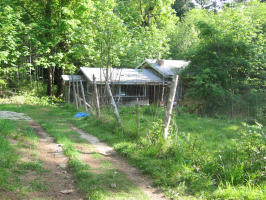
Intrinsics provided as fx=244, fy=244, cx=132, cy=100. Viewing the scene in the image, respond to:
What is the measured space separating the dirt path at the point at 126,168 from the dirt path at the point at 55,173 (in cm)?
64

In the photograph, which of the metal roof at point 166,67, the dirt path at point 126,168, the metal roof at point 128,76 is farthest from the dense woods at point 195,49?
the dirt path at point 126,168

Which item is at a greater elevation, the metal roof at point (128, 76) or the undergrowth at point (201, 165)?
the metal roof at point (128, 76)

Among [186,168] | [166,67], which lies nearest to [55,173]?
[186,168]

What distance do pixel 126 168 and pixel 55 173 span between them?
4.96 ft

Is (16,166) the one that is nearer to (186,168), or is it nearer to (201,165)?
(186,168)

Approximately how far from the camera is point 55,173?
4852mm

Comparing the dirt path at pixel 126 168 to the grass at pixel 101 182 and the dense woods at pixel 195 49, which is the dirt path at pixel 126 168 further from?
Result: the dense woods at pixel 195 49

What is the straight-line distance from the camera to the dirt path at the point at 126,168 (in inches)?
171

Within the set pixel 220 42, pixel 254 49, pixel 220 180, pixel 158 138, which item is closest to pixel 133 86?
pixel 220 42

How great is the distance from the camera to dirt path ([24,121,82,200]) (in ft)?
13.0

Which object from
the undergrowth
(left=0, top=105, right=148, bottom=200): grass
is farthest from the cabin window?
(left=0, top=105, right=148, bottom=200): grass

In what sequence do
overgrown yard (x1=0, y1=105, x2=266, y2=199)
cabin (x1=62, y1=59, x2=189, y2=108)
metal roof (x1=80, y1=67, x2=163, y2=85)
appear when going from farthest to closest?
cabin (x1=62, y1=59, x2=189, y2=108), metal roof (x1=80, y1=67, x2=163, y2=85), overgrown yard (x1=0, y1=105, x2=266, y2=199)

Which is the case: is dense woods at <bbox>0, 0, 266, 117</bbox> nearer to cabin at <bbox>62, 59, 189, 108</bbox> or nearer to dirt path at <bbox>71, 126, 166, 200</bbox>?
cabin at <bbox>62, 59, 189, 108</bbox>

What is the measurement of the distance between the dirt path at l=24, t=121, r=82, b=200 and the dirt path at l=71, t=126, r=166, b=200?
0.64 metres
